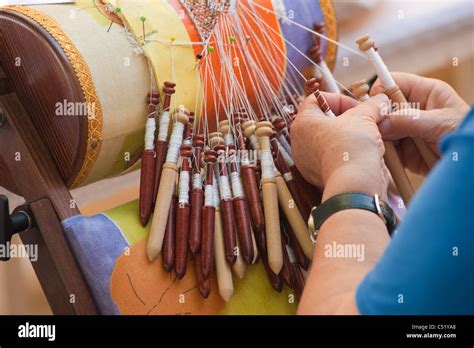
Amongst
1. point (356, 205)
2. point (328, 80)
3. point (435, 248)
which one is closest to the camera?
point (435, 248)

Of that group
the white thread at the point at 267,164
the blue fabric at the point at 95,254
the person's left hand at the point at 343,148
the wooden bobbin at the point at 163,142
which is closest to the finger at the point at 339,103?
the person's left hand at the point at 343,148

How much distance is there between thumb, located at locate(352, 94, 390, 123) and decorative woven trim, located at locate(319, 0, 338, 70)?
0.24 m

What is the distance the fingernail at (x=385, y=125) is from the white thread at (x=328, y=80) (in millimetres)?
200

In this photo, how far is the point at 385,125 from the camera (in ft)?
2.80

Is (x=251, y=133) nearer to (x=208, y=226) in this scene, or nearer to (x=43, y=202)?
(x=208, y=226)

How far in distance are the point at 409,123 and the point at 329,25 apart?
0.30 metres

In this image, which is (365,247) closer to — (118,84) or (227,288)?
(227,288)

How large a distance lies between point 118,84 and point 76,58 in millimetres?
62

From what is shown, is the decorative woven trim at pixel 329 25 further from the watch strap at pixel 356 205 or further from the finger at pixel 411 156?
the watch strap at pixel 356 205

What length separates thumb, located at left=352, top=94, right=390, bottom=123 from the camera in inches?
32.1

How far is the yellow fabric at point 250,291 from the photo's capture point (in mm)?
824

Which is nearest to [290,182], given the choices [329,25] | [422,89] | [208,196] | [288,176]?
[288,176]

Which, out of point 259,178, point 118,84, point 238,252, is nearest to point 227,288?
point 238,252

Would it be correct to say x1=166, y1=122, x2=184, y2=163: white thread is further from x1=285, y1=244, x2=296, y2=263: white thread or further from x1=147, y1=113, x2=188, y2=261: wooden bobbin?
x1=285, y1=244, x2=296, y2=263: white thread
